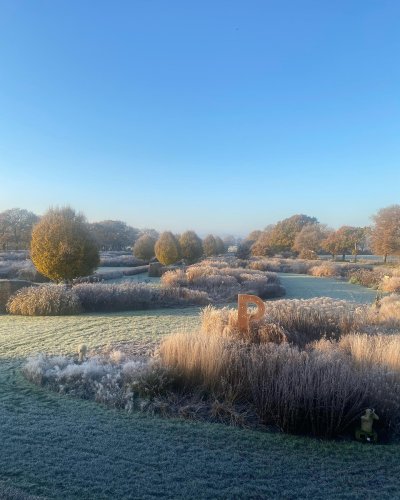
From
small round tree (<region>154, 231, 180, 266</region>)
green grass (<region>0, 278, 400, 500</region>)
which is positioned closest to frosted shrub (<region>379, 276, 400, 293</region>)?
small round tree (<region>154, 231, 180, 266</region>)

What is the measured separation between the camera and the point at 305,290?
17828mm

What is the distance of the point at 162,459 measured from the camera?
2.96 meters

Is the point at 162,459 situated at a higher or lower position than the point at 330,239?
lower

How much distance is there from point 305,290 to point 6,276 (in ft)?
51.5

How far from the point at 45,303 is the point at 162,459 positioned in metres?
8.57

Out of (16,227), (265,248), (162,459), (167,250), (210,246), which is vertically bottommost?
(162,459)

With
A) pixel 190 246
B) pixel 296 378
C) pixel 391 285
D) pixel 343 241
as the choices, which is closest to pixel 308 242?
pixel 343 241

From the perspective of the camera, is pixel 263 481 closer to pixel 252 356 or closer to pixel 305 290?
pixel 252 356

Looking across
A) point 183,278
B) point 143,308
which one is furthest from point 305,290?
point 143,308

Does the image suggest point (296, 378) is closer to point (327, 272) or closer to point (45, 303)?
point (45, 303)

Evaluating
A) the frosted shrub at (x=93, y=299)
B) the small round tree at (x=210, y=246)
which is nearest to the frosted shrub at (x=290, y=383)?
the frosted shrub at (x=93, y=299)

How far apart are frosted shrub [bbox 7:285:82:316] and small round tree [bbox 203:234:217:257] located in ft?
112

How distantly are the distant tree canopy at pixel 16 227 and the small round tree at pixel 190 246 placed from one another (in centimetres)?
2269

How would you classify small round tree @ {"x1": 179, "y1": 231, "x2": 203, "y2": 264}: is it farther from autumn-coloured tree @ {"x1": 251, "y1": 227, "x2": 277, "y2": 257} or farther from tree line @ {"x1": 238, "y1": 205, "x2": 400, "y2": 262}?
autumn-coloured tree @ {"x1": 251, "y1": 227, "x2": 277, "y2": 257}
